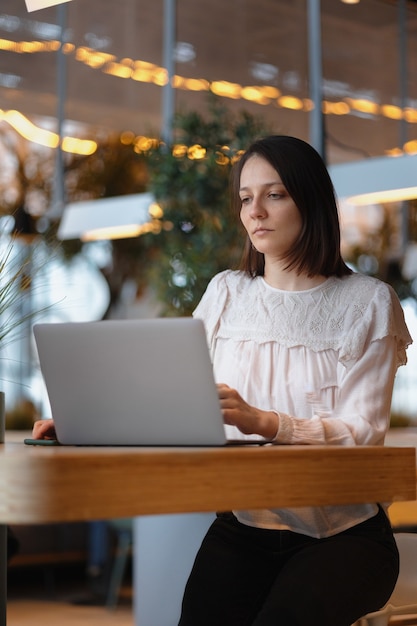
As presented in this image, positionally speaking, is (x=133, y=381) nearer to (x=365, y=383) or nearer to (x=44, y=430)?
(x=44, y=430)

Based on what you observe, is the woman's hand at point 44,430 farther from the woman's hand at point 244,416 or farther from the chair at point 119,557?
the chair at point 119,557

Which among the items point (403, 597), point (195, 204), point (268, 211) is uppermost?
point (195, 204)

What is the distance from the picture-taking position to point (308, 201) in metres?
2.35

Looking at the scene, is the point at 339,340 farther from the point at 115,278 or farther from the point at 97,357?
the point at 115,278

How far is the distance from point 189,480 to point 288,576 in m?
0.50

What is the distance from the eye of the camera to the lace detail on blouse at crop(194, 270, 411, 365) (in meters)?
2.24

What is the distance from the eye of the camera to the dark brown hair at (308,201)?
2.34 m

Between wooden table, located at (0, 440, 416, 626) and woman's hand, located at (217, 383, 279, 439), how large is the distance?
17cm

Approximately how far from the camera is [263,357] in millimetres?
2338

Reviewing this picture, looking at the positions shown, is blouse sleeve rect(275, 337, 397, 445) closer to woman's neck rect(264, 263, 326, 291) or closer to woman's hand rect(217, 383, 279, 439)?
woman's hand rect(217, 383, 279, 439)

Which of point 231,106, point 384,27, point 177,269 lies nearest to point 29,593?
point 177,269

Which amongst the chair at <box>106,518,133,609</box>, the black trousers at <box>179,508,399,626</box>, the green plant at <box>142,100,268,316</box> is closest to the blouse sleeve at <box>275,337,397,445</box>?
the black trousers at <box>179,508,399,626</box>

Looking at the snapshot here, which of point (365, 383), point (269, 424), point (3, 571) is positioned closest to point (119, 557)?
point (3, 571)

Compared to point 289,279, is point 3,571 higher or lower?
lower
